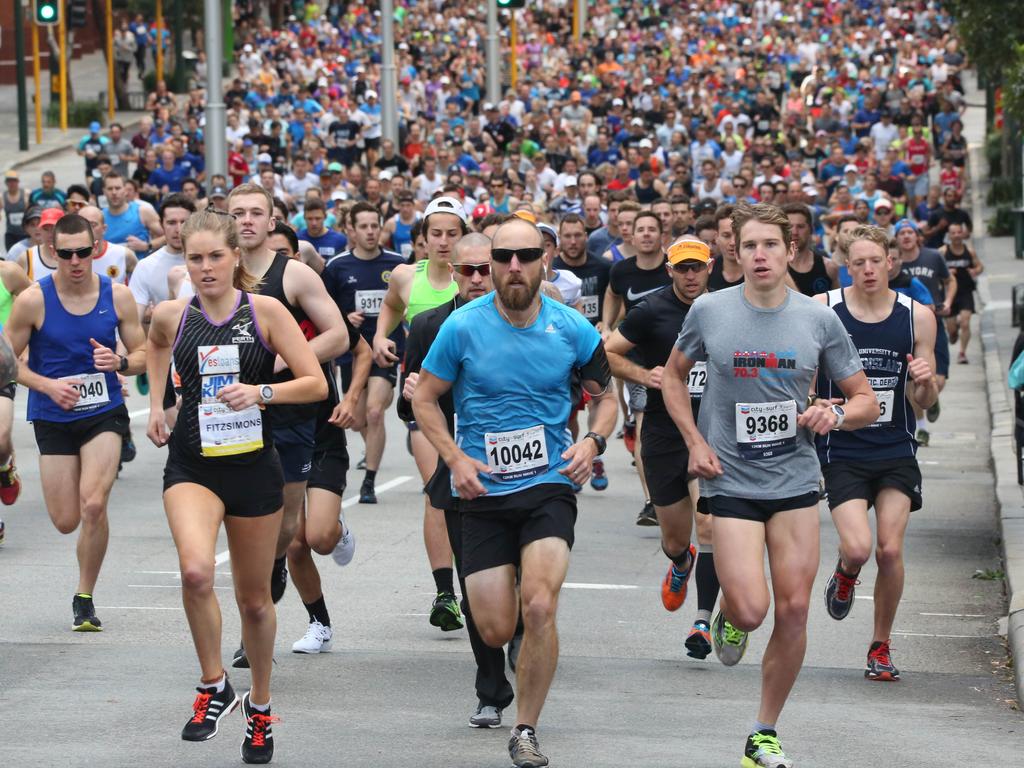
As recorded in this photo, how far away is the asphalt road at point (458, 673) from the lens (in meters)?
7.20

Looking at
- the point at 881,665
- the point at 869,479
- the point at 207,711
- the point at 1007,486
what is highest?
the point at 869,479

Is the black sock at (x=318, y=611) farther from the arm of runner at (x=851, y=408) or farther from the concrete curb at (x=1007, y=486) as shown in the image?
the concrete curb at (x=1007, y=486)

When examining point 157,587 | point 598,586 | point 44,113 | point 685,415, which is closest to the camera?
point 685,415


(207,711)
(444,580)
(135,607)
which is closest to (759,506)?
(207,711)

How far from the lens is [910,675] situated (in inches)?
347

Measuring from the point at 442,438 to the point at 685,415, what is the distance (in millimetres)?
908

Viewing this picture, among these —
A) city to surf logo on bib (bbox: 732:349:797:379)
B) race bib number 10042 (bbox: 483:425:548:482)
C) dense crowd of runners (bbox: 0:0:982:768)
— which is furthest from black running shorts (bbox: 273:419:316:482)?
city to surf logo on bib (bbox: 732:349:797:379)

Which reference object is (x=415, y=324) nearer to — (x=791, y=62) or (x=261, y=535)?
(x=261, y=535)

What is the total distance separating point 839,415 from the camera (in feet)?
23.4

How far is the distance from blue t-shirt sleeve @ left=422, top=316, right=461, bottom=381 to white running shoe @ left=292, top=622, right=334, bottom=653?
221 cm

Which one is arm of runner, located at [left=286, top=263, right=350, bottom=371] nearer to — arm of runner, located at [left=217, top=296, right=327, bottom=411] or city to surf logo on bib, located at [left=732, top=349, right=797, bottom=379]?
arm of runner, located at [left=217, top=296, right=327, bottom=411]

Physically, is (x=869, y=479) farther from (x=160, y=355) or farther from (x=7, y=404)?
→ (x=7, y=404)

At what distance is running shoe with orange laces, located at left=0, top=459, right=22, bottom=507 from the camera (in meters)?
11.6

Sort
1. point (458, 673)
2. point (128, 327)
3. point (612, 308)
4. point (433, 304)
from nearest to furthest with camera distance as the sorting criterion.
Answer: point (458, 673) → point (128, 327) → point (433, 304) → point (612, 308)
